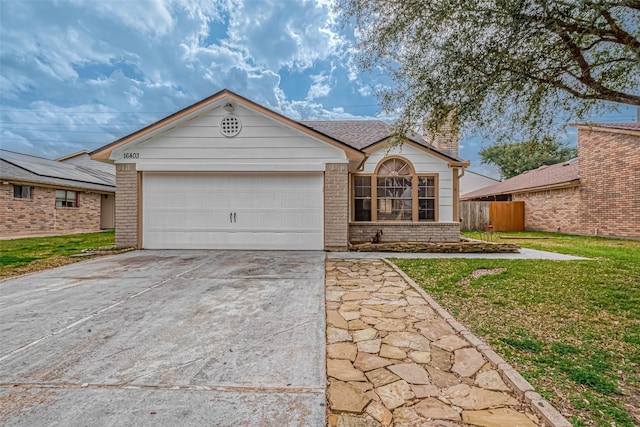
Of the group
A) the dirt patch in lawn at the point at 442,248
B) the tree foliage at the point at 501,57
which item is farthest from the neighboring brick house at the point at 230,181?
the tree foliage at the point at 501,57

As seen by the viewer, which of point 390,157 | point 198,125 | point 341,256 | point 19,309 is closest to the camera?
point 19,309

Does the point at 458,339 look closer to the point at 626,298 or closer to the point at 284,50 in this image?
the point at 626,298

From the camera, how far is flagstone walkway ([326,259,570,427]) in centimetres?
193

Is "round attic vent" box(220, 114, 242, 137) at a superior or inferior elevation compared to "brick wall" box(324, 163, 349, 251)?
superior

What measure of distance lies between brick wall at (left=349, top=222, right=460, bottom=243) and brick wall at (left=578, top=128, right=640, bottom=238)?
8879mm

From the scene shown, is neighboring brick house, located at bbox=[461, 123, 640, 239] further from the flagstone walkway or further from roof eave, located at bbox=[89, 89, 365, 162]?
the flagstone walkway

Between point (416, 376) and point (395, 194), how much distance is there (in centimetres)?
832

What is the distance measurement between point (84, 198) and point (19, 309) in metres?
16.8

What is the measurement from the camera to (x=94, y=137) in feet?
193

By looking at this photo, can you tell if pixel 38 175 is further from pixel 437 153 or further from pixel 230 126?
pixel 437 153

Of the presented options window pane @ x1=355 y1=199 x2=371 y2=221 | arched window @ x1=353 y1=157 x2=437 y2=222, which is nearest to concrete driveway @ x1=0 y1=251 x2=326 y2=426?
window pane @ x1=355 y1=199 x2=371 y2=221

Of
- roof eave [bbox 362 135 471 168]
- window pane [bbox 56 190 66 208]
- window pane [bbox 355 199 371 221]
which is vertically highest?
roof eave [bbox 362 135 471 168]

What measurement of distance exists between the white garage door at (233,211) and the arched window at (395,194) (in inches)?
82.8

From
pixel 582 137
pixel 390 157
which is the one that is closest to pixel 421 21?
pixel 390 157
